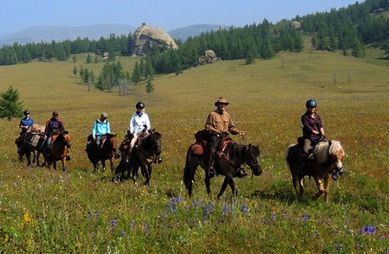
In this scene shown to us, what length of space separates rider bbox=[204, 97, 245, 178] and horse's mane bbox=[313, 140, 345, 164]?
83.3 inches

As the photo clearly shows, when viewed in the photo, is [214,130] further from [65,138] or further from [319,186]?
[65,138]

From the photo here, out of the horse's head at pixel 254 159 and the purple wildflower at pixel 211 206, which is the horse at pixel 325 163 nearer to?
the horse's head at pixel 254 159

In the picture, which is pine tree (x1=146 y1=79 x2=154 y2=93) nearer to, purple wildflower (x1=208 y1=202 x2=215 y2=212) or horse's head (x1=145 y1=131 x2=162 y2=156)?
horse's head (x1=145 y1=131 x2=162 y2=156)

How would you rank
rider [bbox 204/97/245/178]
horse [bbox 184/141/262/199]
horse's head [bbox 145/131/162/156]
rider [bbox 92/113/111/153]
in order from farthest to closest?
rider [bbox 92/113/111/153] < horse's head [bbox 145/131/162/156] < rider [bbox 204/97/245/178] < horse [bbox 184/141/262/199]

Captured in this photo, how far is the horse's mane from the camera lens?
395 inches

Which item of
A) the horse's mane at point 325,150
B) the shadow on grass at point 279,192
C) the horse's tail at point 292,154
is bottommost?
the shadow on grass at point 279,192

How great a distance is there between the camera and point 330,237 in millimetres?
6840

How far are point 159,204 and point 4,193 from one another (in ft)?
14.1

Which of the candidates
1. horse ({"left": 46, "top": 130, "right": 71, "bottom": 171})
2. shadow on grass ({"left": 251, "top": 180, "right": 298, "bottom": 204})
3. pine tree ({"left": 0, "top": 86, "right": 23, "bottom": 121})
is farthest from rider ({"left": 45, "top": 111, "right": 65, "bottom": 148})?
pine tree ({"left": 0, "top": 86, "right": 23, "bottom": 121})

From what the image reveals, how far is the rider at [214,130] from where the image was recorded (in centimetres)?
1127

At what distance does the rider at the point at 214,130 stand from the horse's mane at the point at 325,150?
6.95 ft

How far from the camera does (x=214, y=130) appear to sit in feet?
37.1

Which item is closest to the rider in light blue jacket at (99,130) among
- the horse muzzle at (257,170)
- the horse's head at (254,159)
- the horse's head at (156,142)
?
the horse's head at (156,142)

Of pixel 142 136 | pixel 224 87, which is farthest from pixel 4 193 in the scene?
pixel 224 87
